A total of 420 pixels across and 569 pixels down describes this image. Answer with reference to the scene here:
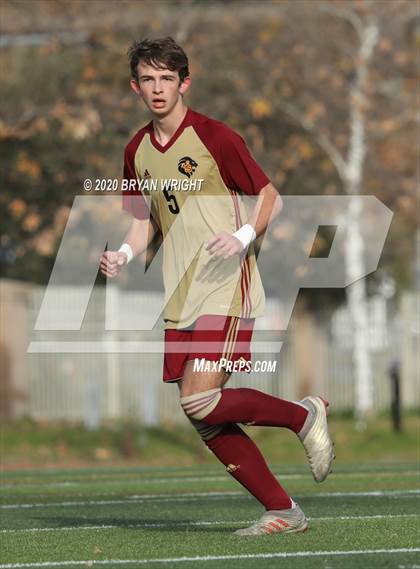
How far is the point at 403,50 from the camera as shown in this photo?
2250 centimetres

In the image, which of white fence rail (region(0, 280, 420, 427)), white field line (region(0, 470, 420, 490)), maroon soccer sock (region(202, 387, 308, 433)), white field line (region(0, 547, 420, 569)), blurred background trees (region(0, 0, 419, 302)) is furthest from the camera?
blurred background trees (region(0, 0, 419, 302))

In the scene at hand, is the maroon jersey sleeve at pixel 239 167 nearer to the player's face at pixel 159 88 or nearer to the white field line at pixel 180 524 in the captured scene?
the player's face at pixel 159 88

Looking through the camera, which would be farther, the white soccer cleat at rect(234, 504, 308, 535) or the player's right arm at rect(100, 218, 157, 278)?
the player's right arm at rect(100, 218, 157, 278)

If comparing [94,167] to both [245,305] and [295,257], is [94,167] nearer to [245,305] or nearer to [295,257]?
[295,257]

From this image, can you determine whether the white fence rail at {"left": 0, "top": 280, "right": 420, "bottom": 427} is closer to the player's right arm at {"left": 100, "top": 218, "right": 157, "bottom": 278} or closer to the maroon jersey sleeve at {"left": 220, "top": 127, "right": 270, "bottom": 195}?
the player's right arm at {"left": 100, "top": 218, "right": 157, "bottom": 278}

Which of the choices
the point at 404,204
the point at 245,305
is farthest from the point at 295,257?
the point at 245,305

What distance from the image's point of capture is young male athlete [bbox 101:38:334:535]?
6789 millimetres

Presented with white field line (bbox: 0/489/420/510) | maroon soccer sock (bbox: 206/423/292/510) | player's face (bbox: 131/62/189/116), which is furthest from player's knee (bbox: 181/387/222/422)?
white field line (bbox: 0/489/420/510)

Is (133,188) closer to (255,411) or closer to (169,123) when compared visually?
(169,123)

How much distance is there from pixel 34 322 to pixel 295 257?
4.63 metres

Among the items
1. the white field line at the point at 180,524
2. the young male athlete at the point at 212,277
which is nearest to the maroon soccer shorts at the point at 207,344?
the young male athlete at the point at 212,277

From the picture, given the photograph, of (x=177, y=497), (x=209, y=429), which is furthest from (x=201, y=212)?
(x=177, y=497)

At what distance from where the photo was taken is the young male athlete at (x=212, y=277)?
22.3ft

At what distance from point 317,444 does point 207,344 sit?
706mm
